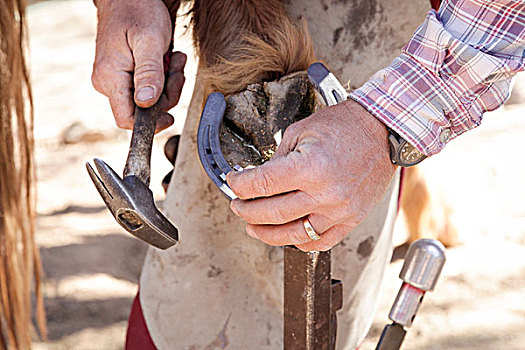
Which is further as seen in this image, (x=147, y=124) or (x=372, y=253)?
(x=372, y=253)

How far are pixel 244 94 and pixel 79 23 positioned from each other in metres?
3.49

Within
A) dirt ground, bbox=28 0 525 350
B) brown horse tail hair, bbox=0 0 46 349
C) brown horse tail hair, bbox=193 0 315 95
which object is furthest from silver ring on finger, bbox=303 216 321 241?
brown horse tail hair, bbox=0 0 46 349

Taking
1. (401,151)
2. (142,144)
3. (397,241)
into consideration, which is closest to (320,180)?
(401,151)

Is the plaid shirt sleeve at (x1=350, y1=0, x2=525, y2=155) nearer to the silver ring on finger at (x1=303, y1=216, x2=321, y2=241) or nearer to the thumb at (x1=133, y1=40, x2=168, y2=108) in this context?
the silver ring on finger at (x1=303, y1=216, x2=321, y2=241)

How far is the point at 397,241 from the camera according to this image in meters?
1.81

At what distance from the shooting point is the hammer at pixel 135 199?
24.0 inches

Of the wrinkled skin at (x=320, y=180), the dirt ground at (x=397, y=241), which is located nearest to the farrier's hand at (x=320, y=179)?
the wrinkled skin at (x=320, y=180)

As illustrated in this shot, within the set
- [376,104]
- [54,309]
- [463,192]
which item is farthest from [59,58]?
[376,104]

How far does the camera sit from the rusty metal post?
685 mm

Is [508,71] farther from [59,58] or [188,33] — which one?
[59,58]

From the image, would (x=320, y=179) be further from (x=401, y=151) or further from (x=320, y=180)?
(x=401, y=151)

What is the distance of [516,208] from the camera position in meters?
2.00

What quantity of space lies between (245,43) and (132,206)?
29cm

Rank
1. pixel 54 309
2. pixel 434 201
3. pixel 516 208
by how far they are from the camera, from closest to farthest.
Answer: pixel 54 309 → pixel 434 201 → pixel 516 208
